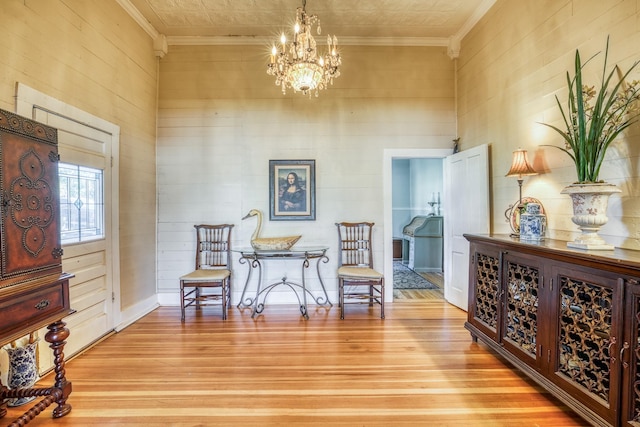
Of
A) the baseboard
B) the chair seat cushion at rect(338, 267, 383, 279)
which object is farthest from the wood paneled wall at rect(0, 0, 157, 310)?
the chair seat cushion at rect(338, 267, 383, 279)

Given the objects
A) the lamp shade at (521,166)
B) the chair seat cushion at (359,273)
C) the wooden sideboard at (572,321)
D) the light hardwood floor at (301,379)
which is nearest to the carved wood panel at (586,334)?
the wooden sideboard at (572,321)

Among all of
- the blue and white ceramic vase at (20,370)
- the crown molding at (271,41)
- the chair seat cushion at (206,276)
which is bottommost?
the blue and white ceramic vase at (20,370)

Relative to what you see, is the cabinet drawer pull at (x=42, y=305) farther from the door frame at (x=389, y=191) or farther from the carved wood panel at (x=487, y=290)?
the door frame at (x=389, y=191)

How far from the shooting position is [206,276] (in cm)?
365

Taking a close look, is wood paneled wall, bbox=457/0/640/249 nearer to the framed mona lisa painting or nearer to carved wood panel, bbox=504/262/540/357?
carved wood panel, bbox=504/262/540/357

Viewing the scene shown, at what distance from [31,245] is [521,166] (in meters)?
3.65

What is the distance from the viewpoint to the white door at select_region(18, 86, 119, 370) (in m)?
2.57

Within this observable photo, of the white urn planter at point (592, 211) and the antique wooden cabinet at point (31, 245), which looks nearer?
the antique wooden cabinet at point (31, 245)

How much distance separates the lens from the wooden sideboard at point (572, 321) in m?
1.55

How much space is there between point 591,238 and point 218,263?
12.5 ft

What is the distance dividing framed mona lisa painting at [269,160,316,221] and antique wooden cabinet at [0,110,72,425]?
250 cm

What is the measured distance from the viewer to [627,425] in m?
1.54

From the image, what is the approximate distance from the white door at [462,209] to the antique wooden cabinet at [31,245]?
3.88 m

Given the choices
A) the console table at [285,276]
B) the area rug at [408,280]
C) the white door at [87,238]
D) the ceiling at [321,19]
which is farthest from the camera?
the area rug at [408,280]
